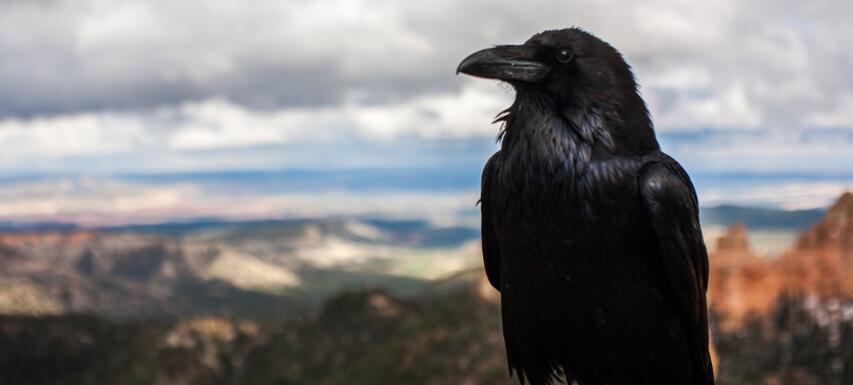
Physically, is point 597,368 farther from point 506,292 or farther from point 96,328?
point 96,328

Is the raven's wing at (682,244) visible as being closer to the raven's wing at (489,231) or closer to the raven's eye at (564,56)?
the raven's eye at (564,56)

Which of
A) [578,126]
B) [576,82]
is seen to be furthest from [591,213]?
[576,82]

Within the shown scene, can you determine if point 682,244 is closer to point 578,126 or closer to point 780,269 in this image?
point 578,126

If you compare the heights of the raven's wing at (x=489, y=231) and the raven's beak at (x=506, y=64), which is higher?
the raven's beak at (x=506, y=64)

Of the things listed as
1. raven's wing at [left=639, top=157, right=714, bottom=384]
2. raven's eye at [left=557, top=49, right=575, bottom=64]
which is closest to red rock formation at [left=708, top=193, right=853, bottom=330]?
raven's wing at [left=639, top=157, right=714, bottom=384]

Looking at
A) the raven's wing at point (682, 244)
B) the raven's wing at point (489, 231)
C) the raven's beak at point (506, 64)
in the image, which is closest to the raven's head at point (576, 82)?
the raven's beak at point (506, 64)

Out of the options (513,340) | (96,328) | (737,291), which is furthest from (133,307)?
(513,340)

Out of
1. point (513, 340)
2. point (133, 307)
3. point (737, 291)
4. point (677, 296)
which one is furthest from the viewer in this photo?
point (133, 307)
